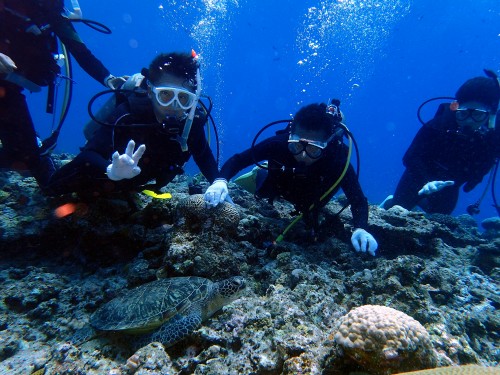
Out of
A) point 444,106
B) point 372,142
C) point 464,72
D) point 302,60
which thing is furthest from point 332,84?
point 444,106

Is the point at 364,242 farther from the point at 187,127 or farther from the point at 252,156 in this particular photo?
the point at 187,127

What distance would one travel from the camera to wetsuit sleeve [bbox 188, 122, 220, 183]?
4.15 m

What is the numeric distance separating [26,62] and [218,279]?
441cm

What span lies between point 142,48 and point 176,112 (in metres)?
108

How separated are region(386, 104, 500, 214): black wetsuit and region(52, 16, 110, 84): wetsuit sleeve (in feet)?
24.7

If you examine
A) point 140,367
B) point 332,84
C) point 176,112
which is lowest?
point 140,367

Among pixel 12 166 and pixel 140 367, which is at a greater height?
pixel 12 166

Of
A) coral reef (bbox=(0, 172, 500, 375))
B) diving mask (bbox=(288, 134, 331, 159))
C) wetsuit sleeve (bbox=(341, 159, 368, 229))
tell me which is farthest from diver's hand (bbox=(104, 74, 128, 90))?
wetsuit sleeve (bbox=(341, 159, 368, 229))

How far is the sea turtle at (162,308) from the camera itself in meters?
2.31

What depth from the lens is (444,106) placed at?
6645 mm

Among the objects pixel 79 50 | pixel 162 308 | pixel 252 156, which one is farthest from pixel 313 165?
pixel 79 50

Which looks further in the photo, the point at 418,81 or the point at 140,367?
the point at 418,81

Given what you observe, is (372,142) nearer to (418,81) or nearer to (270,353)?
(418,81)

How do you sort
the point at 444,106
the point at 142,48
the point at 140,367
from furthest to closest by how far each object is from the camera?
the point at 142,48
the point at 444,106
the point at 140,367
